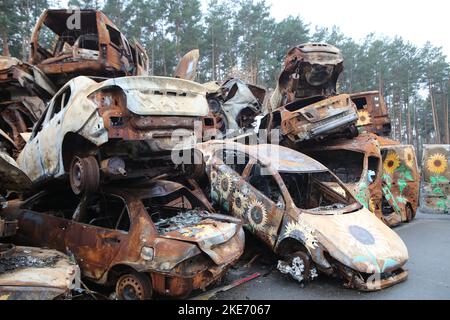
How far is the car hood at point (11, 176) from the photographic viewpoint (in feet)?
12.5

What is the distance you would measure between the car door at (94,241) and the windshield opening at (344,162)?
20.4ft

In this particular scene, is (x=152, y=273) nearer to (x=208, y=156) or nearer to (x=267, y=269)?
(x=267, y=269)

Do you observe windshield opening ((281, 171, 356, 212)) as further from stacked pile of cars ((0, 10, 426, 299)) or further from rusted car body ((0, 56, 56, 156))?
rusted car body ((0, 56, 56, 156))

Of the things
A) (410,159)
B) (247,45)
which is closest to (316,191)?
(410,159)

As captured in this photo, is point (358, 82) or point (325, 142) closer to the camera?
point (325, 142)

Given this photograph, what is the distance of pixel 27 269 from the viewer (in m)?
3.85

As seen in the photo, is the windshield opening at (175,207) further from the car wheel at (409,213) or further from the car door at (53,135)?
the car wheel at (409,213)

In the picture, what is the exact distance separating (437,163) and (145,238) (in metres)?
11.1

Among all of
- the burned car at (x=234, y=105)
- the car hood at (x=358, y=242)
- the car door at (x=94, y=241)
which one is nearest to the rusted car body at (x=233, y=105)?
the burned car at (x=234, y=105)

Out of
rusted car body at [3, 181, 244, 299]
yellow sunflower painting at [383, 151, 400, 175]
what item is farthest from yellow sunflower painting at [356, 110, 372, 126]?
rusted car body at [3, 181, 244, 299]

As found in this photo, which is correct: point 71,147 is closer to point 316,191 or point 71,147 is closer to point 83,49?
point 316,191

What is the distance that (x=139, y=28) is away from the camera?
27.5 m
